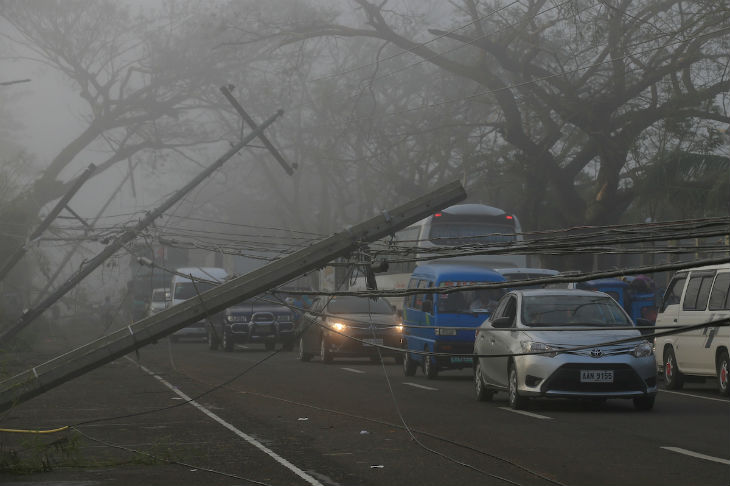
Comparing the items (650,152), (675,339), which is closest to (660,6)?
(650,152)

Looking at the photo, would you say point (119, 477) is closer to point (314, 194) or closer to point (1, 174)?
point (1, 174)

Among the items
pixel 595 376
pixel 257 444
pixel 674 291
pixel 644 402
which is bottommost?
pixel 257 444

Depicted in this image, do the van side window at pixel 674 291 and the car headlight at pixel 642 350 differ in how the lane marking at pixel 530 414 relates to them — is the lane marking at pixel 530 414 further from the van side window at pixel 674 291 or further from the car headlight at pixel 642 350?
the van side window at pixel 674 291

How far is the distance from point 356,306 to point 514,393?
14191mm

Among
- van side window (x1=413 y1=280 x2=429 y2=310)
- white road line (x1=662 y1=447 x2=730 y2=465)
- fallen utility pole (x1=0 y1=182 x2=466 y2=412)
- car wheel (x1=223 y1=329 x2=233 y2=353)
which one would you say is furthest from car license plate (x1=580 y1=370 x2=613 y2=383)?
car wheel (x1=223 y1=329 x2=233 y2=353)

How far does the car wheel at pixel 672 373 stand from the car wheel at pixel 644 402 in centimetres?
445

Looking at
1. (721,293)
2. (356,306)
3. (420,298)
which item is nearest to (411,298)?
(420,298)

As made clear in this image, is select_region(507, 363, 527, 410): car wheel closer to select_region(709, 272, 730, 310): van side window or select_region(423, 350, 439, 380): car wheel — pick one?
select_region(709, 272, 730, 310): van side window

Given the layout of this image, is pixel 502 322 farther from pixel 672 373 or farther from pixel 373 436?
Result: pixel 672 373

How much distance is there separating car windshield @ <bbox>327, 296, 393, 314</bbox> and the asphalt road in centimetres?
734

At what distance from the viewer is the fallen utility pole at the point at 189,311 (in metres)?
12.0

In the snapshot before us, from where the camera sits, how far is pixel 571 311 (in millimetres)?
17656

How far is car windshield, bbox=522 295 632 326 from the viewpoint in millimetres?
17505

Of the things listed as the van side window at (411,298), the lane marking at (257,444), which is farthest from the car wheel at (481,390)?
the van side window at (411,298)
